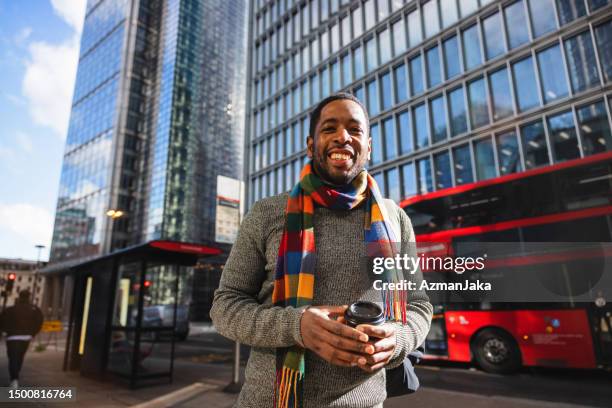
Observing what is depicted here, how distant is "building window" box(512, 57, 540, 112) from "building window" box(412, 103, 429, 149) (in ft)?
16.6

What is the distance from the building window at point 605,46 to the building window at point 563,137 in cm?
201

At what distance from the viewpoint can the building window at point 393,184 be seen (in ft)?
76.5

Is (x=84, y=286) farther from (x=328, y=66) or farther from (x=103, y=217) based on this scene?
(x=103, y=217)

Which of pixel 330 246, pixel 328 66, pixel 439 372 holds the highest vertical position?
pixel 328 66

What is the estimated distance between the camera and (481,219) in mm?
8820

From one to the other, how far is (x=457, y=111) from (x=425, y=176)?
3.99 meters

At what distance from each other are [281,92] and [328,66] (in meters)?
5.74

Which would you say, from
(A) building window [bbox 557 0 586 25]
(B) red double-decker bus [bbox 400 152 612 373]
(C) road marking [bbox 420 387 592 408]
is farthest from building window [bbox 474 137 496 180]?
(C) road marking [bbox 420 387 592 408]

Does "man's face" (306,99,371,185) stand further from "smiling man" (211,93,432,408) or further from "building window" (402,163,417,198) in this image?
"building window" (402,163,417,198)

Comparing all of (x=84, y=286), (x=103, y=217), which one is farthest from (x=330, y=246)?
(x=103, y=217)

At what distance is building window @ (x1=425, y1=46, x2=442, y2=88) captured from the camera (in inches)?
902

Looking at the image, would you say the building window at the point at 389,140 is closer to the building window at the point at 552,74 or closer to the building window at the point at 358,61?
the building window at the point at 358,61

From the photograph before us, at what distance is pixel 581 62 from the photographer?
17.2 metres

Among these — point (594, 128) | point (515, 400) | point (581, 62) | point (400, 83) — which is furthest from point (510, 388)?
point (400, 83)
